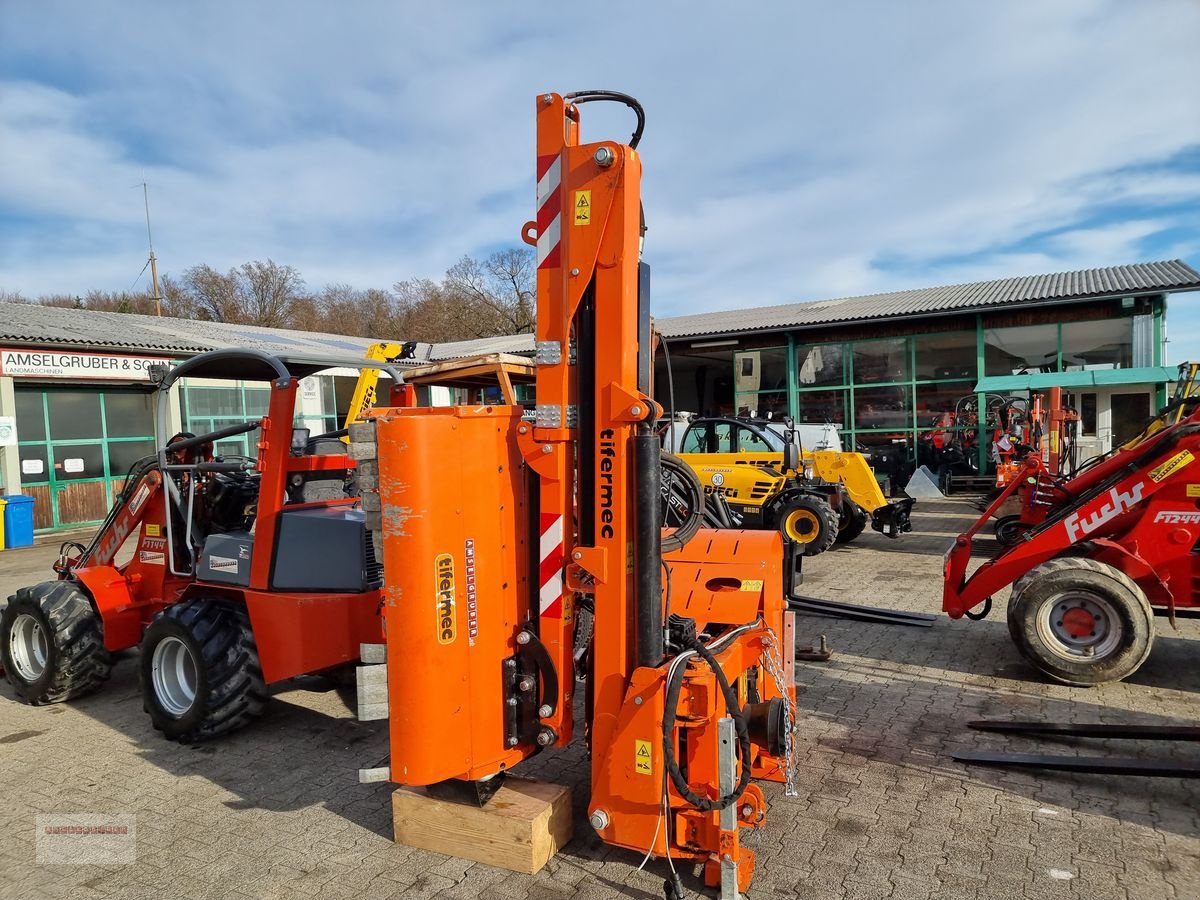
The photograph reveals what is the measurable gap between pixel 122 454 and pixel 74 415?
1238 millimetres

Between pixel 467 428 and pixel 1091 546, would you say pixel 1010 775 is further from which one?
pixel 467 428

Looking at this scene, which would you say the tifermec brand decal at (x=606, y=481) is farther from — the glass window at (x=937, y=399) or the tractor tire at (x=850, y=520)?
the glass window at (x=937, y=399)

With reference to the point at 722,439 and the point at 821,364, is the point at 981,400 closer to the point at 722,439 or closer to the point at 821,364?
the point at 821,364

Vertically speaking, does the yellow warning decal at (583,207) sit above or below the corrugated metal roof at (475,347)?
below

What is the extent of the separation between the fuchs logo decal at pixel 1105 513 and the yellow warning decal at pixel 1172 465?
0.09 m

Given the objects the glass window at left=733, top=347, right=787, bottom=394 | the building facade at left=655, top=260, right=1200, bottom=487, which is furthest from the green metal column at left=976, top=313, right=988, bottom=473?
the glass window at left=733, top=347, right=787, bottom=394

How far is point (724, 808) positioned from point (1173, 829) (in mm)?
2231

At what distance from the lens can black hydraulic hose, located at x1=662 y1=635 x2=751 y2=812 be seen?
2822 mm

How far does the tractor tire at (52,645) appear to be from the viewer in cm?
526

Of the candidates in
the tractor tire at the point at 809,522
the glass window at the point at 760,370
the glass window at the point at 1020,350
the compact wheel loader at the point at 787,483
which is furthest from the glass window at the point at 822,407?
the tractor tire at the point at 809,522

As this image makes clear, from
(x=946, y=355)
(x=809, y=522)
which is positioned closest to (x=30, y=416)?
(x=809, y=522)

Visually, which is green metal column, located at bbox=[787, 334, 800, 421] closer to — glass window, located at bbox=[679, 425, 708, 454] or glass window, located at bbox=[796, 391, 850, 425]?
glass window, located at bbox=[796, 391, 850, 425]

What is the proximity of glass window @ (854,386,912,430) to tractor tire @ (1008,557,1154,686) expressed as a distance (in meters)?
13.4

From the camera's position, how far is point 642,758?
299 cm
